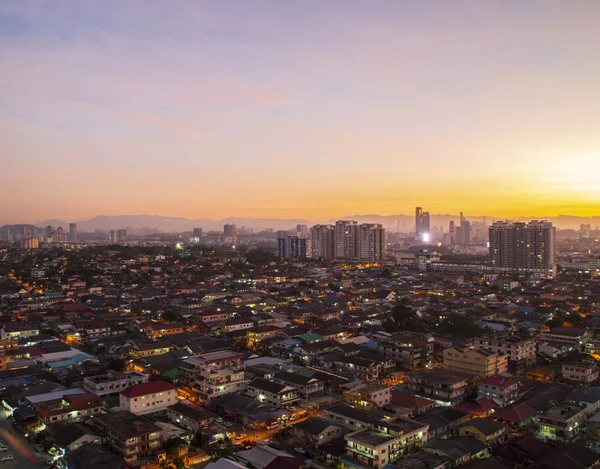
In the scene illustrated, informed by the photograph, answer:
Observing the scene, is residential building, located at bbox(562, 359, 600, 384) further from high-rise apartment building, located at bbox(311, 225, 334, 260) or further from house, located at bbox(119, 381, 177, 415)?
high-rise apartment building, located at bbox(311, 225, 334, 260)

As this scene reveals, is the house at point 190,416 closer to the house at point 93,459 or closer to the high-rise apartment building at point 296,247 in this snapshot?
the house at point 93,459

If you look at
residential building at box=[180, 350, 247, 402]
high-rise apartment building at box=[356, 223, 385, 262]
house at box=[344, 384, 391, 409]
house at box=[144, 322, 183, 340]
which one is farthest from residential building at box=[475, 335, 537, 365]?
high-rise apartment building at box=[356, 223, 385, 262]

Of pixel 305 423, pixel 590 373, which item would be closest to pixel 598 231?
pixel 590 373

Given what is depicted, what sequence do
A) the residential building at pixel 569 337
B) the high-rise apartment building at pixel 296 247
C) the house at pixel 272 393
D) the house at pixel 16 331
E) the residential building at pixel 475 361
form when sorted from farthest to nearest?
the high-rise apartment building at pixel 296 247 < the house at pixel 16 331 < the residential building at pixel 569 337 < the residential building at pixel 475 361 < the house at pixel 272 393

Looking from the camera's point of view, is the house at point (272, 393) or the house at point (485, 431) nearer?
the house at point (485, 431)

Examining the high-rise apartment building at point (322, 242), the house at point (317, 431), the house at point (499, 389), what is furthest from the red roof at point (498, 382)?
the high-rise apartment building at point (322, 242)

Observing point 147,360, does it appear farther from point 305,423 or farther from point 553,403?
point 553,403

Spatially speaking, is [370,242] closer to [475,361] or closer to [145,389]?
[475,361]
